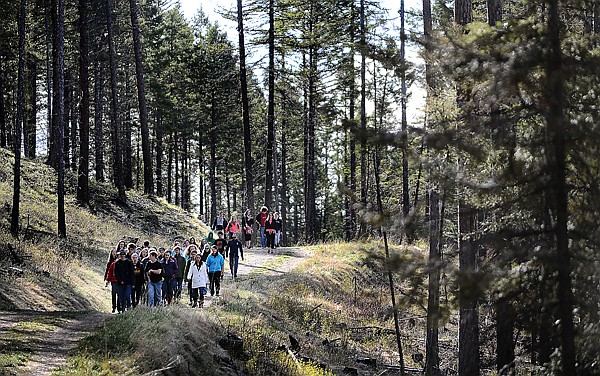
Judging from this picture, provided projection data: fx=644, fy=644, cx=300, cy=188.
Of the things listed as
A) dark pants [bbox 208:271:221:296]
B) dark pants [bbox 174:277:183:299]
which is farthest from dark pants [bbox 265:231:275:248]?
dark pants [bbox 174:277:183:299]

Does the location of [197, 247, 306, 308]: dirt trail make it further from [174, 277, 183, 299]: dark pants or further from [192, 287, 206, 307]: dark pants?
[174, 277, 183, 299]: dark pants

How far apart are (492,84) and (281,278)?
15048 millimetres

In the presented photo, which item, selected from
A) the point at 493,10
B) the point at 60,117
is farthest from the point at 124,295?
the point at 493,10

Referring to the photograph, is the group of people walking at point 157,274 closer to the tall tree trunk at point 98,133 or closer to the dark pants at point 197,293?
the dark pants at point 197,293

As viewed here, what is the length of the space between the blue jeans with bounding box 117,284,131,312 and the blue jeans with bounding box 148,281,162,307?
1.73 ft

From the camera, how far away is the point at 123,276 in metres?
15.2

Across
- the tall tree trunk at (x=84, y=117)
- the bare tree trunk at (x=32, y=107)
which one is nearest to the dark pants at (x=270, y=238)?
the tall tree trunk at (x=84, y=117)

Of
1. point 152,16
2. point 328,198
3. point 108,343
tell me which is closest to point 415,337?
point 108,343

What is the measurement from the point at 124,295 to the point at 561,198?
1176 cm

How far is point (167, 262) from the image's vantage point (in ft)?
53.6

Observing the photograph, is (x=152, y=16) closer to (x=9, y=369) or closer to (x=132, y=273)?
(x=132, y=273)

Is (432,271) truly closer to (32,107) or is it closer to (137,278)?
(137,278)

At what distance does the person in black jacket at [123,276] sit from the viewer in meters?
15.2

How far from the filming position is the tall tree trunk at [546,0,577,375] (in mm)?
6098
